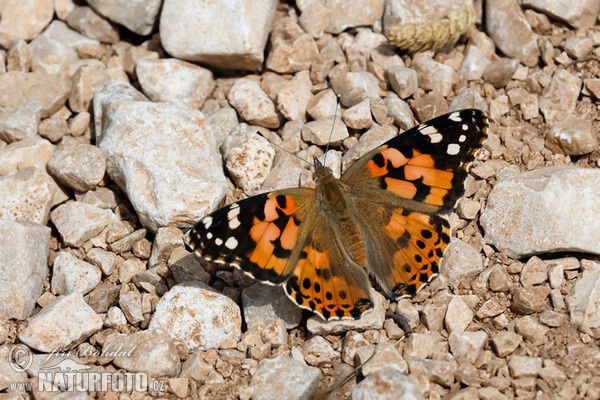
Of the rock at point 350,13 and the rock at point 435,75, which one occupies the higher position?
the rock at point 350,13

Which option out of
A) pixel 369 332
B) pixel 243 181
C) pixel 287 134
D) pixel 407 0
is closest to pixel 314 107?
pixel 287 134

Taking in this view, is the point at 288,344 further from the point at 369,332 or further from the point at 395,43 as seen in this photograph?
the point at 395,43

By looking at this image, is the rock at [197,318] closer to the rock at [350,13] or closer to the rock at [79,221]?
the rock at [79,221]

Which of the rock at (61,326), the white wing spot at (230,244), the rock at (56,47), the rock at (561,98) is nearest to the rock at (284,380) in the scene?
the white wing spot at (230,244)

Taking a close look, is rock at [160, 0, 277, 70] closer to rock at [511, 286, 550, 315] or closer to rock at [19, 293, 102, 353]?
rock at [19, 293, 102, 353]

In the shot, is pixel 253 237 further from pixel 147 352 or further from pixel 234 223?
pixel 147 352
